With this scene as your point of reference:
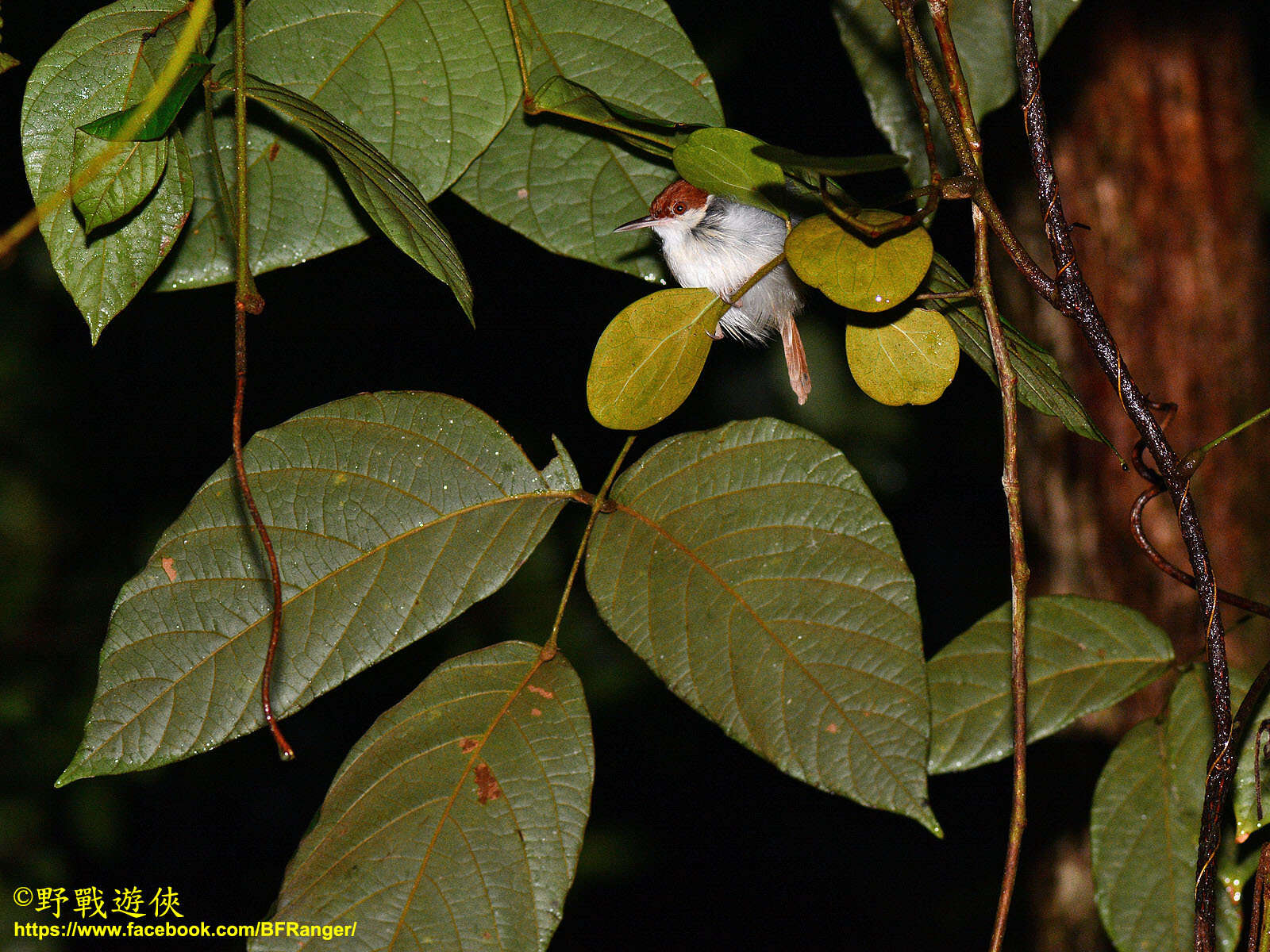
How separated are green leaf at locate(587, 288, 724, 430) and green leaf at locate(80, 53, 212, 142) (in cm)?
48

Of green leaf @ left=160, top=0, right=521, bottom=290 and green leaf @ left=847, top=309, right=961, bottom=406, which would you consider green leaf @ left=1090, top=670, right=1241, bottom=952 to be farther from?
green leaf @ left=160, top=0, right=521, bottom=290

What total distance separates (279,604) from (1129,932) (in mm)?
1101

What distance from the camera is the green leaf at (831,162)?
31.6 inches

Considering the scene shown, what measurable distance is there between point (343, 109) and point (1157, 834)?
4.57 ft

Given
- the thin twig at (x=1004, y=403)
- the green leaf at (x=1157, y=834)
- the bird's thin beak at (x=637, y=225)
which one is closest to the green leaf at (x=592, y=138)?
the bird's thin beak at (x=637, y=225)

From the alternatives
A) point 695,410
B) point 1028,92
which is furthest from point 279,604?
point 695,410

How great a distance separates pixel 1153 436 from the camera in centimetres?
106

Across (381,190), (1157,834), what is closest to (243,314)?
(381,190)

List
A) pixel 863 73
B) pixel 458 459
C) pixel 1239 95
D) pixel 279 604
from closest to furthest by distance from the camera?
pixel 279 604 < pixel 458 459 < pixel 863 73 < pixel 1239 95

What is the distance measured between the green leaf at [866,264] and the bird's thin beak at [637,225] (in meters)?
0.45

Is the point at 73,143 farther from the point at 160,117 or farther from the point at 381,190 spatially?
the point at 381,190

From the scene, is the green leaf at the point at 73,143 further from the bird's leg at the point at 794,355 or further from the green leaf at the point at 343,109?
the bird's leg at the point at 794,355

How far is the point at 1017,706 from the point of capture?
1105mm

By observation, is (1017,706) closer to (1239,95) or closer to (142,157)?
(142,157)
